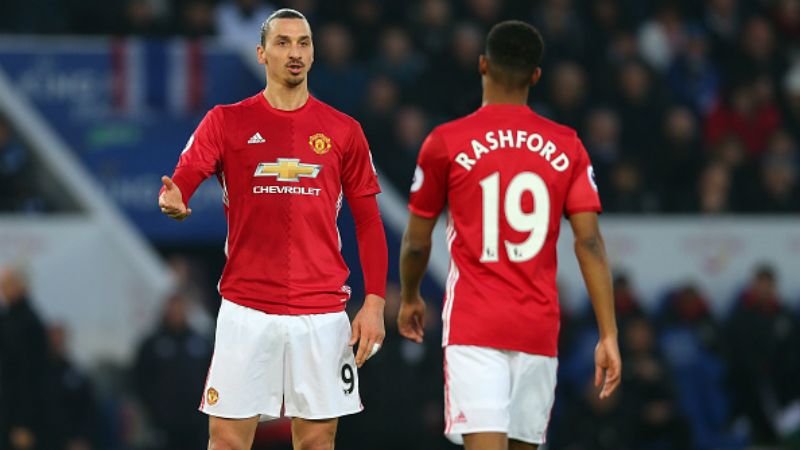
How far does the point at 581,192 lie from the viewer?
7.22 metres

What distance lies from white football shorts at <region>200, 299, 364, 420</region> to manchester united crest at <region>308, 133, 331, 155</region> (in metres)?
0.69

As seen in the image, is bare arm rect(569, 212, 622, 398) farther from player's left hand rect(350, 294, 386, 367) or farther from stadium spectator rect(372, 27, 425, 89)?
stadium spectator rect(372, 27, 425, 89)

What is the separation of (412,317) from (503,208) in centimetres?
70

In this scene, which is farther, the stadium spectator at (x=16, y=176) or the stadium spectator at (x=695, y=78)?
the stadium spectator at (x=695, y=78)

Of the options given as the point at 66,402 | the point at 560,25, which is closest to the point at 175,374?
the point at 66,402

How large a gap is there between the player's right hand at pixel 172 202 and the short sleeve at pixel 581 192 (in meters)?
1.58

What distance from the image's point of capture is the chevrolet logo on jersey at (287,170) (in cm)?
727

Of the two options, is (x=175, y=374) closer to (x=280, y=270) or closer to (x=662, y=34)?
(x=662, y=34)

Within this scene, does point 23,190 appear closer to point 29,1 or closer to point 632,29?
point 29,1

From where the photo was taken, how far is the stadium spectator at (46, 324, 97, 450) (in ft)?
45.4

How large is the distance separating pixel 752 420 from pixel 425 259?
26.9 ft

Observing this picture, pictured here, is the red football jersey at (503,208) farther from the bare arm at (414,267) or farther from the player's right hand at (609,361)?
the player's right hand at (609,361)

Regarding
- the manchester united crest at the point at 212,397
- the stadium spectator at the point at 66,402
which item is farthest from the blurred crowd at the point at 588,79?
the manchester united crest at the point at 212,397

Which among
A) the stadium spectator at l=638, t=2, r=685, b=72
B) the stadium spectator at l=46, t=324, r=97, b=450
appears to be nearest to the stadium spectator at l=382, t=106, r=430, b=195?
the stadium spectator at l=46, t=324, r=97, b=450
